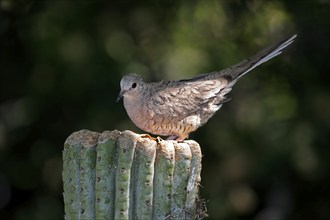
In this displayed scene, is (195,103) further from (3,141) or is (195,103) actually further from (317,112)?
(3,141)

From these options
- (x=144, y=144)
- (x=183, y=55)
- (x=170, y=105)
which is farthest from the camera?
(x=183, y=55)

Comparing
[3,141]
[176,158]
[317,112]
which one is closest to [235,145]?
[317,112]

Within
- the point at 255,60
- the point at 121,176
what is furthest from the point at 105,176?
A: the point at 255,60

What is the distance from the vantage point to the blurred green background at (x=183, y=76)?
972 cm

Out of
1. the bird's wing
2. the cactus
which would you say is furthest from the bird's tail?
the cactus

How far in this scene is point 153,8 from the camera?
10.2 metres

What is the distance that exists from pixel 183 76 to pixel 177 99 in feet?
9.57

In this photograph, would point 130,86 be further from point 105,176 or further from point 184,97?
point 105,176

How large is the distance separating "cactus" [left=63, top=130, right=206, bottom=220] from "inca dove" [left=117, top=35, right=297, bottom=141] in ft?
3.50

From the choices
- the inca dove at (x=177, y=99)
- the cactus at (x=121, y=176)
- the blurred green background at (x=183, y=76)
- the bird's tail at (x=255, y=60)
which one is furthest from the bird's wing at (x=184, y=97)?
the blurred green background at (x=183, y=76)

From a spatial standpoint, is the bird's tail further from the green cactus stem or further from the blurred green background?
the blurred green background

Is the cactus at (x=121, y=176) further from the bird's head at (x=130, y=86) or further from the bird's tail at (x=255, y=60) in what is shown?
the bird's tail at (x=255, y=60)

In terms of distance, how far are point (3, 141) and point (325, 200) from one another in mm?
3795

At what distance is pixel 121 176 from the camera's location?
201 inches
